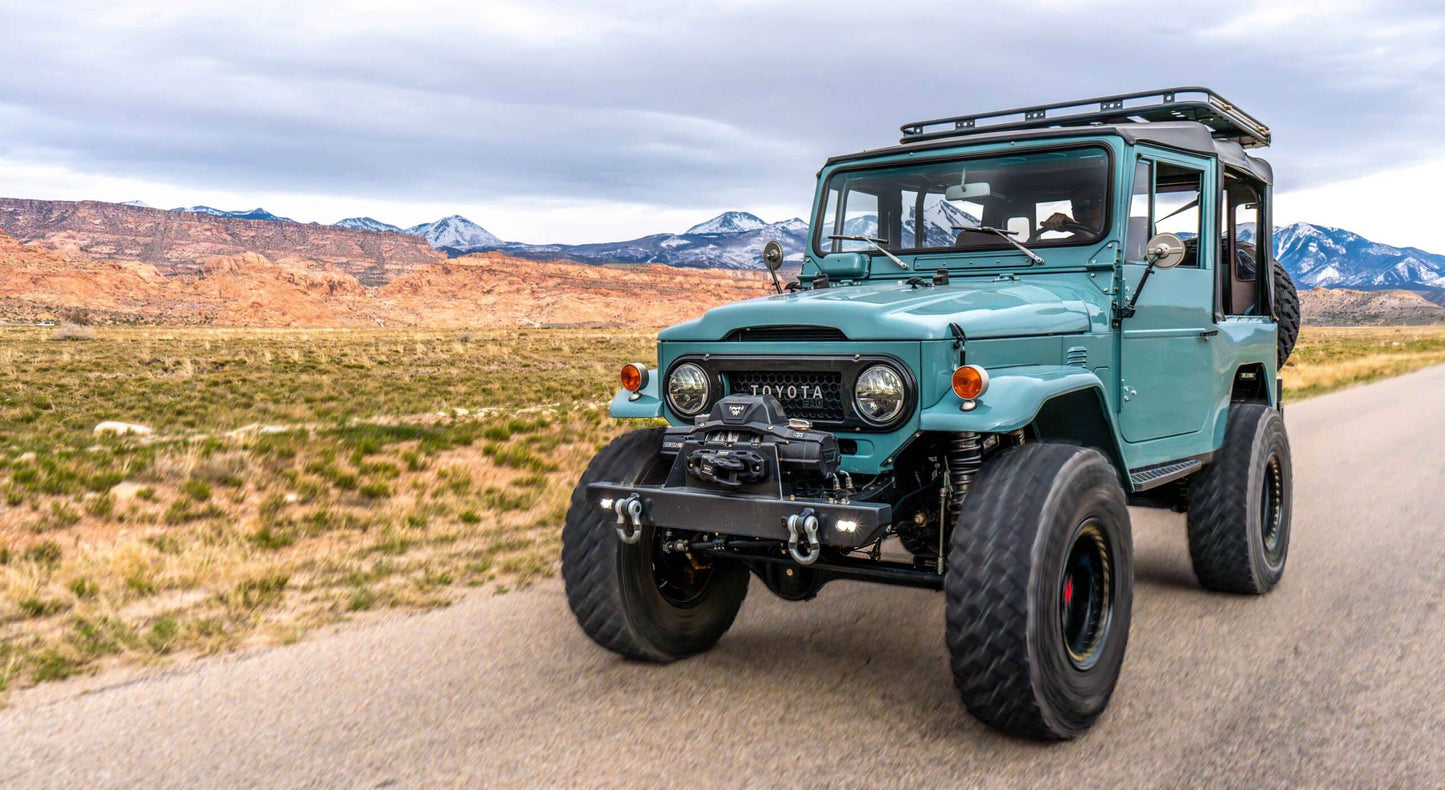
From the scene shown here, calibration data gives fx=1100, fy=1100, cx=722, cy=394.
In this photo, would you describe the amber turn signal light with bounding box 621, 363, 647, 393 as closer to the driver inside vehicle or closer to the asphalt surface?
the asphalt surface

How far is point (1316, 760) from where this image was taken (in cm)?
387

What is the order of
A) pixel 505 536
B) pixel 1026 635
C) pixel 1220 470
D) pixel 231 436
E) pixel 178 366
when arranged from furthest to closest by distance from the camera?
pixel 178 366 < pixel 231 436 < pixel 505 536 < pixel 1220 470 < pixel 1026 635

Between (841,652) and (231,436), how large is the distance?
759 centimetres

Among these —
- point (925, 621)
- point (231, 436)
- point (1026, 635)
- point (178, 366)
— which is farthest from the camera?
point (178, 366)

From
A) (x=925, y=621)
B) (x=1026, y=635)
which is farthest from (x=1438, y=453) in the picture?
(x=1026, y=635)

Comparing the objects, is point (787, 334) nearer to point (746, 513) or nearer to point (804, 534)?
point (746, 513)

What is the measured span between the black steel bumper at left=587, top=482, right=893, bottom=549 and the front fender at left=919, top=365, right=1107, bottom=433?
414 mm

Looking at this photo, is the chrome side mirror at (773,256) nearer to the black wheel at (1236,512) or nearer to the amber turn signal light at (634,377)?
the amber turn signal light at (634,377)

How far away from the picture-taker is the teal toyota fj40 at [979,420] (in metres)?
4.02

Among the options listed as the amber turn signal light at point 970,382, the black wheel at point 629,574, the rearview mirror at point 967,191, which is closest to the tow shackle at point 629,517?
the black wheel at point 629,574

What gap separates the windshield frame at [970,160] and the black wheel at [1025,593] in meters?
1.53

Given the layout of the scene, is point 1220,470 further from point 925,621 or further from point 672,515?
point 672,515

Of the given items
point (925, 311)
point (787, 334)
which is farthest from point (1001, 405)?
point (787, 334)

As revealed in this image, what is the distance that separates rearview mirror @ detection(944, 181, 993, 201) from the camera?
571 cm
